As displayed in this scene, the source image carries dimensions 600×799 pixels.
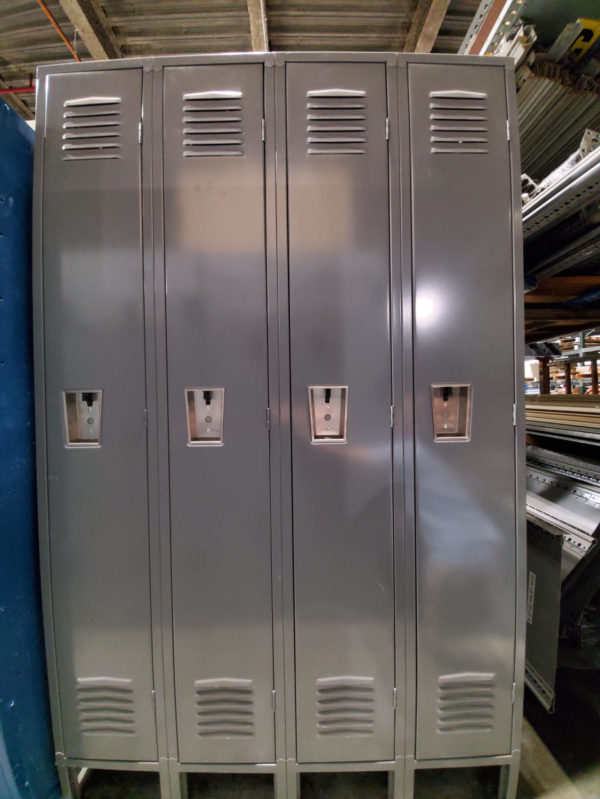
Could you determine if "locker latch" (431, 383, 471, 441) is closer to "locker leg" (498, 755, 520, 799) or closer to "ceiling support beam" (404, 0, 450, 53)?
"locker leg" (498, 755, 520, 799)

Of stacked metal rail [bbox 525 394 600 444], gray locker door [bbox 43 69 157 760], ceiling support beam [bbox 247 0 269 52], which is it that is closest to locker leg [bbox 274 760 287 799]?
gray locker door [bbox 43 69 157 760]

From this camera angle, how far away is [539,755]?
146 cm

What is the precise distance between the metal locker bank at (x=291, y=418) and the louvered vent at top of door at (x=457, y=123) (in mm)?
11

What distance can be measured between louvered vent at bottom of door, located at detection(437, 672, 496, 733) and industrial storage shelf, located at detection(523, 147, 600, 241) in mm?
2056

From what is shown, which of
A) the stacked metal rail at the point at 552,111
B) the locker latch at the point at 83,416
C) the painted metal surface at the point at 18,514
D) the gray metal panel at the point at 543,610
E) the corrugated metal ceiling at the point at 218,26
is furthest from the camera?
the corrugated metal ceiling at the point at 218,26

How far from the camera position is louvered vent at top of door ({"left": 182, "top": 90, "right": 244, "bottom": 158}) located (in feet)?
4.15

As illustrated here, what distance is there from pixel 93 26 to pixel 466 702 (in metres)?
3.96

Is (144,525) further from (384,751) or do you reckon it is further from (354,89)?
(354,89)

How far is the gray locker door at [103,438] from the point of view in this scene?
1258mm

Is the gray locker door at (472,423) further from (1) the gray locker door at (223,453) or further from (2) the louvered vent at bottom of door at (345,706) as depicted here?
(1) the gray locker door at (223,453)

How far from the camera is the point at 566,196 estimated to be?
55.7 inches

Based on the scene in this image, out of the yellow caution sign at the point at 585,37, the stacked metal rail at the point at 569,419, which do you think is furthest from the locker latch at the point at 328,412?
the stacked metal rail at the point at 569,419

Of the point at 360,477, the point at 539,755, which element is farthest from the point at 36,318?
the point at 539,755

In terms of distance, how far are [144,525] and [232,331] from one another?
844 millimetres
